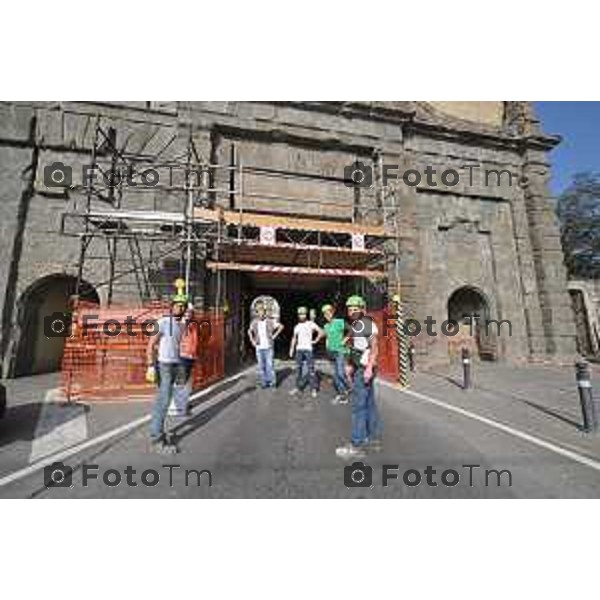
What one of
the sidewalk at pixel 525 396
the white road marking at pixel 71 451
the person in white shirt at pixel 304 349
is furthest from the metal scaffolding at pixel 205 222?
the white road marking at pixel 71 451

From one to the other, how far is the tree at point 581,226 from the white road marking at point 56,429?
2908cm

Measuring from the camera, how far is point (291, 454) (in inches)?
170

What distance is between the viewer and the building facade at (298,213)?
428 inches

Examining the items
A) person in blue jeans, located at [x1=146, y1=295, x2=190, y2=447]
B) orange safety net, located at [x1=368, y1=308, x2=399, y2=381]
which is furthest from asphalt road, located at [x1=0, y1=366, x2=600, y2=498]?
orange safety net, located at [x1=368, y1=308, x2=399, y2=381]

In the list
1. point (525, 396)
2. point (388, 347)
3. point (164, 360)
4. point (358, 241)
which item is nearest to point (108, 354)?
point (164, 360)

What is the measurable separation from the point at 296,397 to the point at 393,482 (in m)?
4.04

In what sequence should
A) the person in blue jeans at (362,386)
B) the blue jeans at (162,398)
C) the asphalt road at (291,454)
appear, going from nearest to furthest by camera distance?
the asphalt road at (291,454) < the person in blue jeans at (362,386) < the blue jeans at (162,398)

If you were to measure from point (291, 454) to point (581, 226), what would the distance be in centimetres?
3013

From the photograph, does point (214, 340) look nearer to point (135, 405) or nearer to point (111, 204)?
point (135, 405)

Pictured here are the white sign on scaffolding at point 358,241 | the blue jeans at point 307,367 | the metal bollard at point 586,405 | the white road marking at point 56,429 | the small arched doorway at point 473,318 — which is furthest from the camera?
the small arched doorway at point 473,318

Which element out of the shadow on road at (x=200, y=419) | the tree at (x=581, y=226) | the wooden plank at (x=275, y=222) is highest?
the tree at (x=581, y=226)

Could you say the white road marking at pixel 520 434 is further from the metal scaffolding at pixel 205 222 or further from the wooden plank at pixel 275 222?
the wooden plank at pixel 275 222

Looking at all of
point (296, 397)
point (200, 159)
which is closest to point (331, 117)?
point (200, 159)

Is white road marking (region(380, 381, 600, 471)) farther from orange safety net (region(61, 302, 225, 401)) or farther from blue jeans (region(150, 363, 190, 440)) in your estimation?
orange safety net (region(61, 302, 225, 401))
